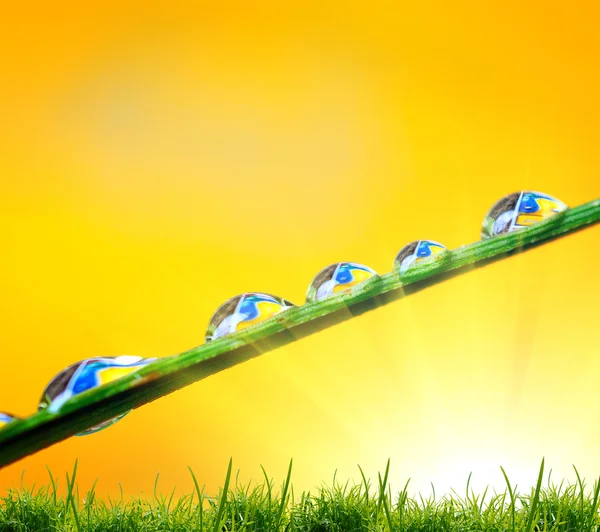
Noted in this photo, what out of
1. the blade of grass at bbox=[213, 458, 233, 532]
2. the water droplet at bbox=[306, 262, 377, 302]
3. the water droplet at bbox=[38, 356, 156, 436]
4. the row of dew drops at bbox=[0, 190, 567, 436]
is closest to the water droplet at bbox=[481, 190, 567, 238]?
the row of dew drops at bbox=[0, 190, 567, 436]

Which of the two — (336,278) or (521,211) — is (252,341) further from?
(521,211)

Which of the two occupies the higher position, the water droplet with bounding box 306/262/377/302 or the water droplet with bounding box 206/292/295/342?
the water droplet with bounding box 306/262/377/302

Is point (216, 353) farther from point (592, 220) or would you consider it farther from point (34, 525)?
point (34, 525)

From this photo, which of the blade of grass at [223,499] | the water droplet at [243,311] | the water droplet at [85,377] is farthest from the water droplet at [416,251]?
the blade of grass at [223,499]

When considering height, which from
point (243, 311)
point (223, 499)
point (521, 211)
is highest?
point (521, 211)

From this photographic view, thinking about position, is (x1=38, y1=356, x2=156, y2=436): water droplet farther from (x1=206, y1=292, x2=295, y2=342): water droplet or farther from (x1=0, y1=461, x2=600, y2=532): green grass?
(x1=0, y1=461, x2=600, y2=532): green grass

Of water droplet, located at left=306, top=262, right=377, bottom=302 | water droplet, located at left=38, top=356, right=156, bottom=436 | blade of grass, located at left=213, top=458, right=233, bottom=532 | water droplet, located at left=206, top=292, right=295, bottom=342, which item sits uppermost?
water droplet, located at left=306, top=262, right=377, bottom=302

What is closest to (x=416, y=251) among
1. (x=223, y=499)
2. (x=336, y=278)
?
(x=336, y=278)
